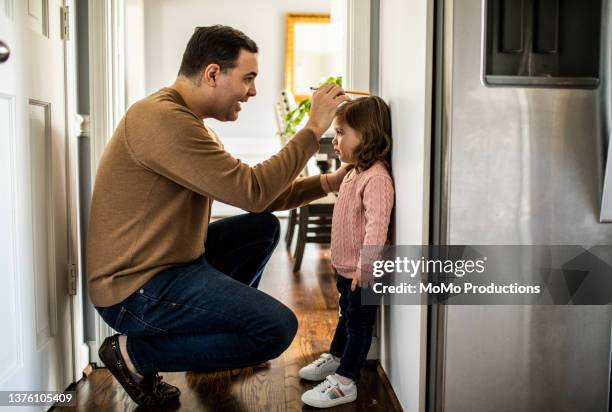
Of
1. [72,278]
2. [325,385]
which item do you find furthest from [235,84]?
[325,385]

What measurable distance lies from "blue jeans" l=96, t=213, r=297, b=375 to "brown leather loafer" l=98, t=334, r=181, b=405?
0.11ft

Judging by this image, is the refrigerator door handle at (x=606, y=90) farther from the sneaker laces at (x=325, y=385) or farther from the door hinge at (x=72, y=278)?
the door hinge at (x=72, y=278)

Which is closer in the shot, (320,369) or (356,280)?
(356,280)

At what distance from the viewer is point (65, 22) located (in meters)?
1.62

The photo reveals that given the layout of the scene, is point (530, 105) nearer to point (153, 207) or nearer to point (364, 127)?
point (364, 127)

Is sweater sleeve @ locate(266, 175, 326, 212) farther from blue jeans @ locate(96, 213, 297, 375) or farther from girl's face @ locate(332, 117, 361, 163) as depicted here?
blue jeans @ locate(96, 213, 297, 375)

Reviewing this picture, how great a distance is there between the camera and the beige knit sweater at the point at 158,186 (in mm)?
1375

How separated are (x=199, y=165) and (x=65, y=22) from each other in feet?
2.10

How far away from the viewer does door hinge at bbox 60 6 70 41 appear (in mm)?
1613

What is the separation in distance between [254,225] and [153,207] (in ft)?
1.47

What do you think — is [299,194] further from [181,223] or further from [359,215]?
[181,223]

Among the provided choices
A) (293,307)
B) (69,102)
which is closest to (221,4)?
(293,307)

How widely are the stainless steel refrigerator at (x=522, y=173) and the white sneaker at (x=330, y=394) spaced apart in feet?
1.23

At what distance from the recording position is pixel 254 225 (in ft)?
5.97
